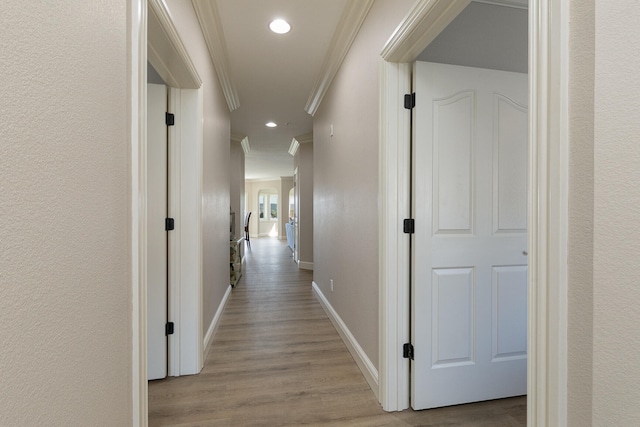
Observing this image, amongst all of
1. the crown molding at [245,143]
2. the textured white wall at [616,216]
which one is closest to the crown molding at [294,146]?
the crown molding at [245,143]

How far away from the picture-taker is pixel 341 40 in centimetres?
242

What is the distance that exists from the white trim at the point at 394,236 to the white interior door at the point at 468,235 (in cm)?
6

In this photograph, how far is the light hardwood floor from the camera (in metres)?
1.64

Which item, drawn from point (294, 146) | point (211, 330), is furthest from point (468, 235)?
point (294, 146)

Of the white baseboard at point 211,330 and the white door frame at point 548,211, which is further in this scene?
the white baseboard at point 211,330

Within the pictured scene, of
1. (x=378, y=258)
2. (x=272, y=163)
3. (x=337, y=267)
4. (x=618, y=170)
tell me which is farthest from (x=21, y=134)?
(x=272, y=163)

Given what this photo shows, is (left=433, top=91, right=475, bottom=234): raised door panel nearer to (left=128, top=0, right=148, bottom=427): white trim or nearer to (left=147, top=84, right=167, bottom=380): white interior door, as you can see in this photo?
(left=128, top=0, right=148, bottom=427): white trim

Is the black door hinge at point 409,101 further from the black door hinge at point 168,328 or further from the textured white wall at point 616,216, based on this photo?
the black door hinge at point 168,328

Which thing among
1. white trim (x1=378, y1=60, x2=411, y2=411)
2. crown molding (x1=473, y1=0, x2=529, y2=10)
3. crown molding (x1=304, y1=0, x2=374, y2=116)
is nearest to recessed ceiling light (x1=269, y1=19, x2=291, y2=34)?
crown molding (x1=304, y1=0, x2=374, y2=116)

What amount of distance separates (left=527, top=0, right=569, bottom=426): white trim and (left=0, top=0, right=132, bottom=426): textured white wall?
45.6 inches

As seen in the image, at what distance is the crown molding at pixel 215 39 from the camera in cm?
200

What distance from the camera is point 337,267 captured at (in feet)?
9.41

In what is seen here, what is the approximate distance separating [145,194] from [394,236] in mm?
1264

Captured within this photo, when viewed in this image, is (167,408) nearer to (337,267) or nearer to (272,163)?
(337,267)
